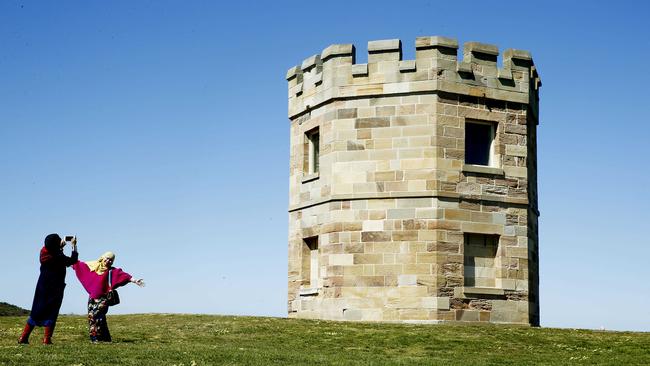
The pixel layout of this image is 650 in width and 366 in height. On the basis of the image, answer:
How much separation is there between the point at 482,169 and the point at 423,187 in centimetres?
192

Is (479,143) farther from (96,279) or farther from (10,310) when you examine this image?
(10,310)

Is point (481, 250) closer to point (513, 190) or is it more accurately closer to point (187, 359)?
point (513, 190)

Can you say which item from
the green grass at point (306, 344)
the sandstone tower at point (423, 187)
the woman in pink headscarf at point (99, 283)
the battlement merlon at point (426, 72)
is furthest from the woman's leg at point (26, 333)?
the battlement merlon at point (426, 72)

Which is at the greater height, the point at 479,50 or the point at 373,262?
the point at 479,50

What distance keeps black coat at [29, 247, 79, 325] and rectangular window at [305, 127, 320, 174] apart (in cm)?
1085

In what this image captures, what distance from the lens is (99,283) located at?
18.0m

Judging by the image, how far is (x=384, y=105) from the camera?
24.9 m

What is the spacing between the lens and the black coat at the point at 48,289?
56.7ft

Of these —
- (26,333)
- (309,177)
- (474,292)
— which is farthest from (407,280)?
(26,333)

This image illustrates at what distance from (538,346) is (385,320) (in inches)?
209

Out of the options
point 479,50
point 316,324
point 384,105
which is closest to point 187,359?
point 316,324

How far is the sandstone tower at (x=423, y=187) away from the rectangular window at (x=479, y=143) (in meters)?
0.03

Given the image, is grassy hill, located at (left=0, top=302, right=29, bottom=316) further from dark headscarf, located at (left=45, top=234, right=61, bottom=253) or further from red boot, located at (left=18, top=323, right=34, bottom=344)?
dark headscarf, located at (left=45, top=234, right=61, bottom=253)

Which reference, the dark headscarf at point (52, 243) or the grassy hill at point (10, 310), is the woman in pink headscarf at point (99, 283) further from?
the grassy hill at point (10, 310)
